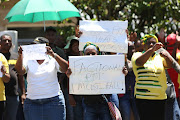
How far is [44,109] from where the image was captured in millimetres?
5820

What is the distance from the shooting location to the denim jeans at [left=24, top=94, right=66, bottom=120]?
581 cm

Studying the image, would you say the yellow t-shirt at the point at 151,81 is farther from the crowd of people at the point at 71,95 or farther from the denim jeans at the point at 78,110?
the denim jeans at the point at 78,110

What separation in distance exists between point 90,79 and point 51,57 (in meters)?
0.72

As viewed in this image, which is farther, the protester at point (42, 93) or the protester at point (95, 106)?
the protester at point (42, 93)

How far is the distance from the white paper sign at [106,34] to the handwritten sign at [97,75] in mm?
1121

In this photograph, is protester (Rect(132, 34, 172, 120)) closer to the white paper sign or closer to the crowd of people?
the crowd of people

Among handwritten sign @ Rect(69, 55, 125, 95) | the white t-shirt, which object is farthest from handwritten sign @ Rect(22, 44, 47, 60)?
handwritten sign @ Rect(69, 55, 125, 95)

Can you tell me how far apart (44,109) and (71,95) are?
0.87 meters

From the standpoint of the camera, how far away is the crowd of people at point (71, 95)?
5.77 meters

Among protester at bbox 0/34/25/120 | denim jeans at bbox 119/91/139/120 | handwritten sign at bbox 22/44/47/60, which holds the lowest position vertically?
denim jeans at bbox 119/91/139/120

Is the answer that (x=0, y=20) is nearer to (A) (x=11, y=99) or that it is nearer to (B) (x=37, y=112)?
(A) (x=11, y=99)

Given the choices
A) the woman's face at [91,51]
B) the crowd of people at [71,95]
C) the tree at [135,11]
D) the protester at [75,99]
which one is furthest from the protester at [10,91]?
the tree at [135,11]

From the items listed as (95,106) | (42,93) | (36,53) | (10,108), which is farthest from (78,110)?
(36,53)

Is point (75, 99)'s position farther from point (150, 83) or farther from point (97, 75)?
point (97, 75)
